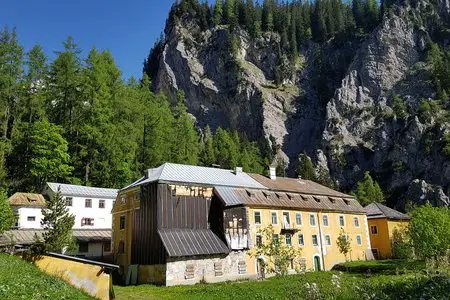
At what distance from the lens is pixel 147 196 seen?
1521 inches

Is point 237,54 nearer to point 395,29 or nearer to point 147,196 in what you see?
point 395,29

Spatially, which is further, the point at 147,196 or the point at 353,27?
the point at 353,27

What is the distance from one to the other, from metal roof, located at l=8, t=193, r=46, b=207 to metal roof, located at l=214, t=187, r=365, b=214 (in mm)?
21639

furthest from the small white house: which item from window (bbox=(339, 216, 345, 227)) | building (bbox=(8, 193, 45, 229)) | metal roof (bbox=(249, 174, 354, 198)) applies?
window (bbox=(339, 216, 345, 227))

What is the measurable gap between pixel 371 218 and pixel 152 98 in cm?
4571

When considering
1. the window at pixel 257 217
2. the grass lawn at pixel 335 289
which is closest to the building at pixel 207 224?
the window at pixel 257 217

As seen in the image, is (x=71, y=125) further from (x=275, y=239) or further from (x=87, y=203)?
(x=275, y=239)

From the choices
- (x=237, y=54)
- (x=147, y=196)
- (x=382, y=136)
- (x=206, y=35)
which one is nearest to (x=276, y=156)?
(x=382, y=136)

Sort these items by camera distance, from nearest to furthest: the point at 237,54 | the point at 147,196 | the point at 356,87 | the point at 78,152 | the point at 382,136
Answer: the point at 147,196 < the point at 78,152 < the point at 382,136 < the point at 356,87 < the point at 237,54

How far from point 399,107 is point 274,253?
3394 inches

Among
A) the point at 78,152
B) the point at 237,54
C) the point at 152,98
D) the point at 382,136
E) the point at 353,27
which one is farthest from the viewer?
the point at 353,27

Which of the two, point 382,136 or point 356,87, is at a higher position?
point 356,87

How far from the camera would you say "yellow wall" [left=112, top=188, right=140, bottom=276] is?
130 ft

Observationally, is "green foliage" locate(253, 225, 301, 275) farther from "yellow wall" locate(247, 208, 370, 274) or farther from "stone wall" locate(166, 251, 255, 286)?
"stone wall" locate(166, 251, 255, 286)
